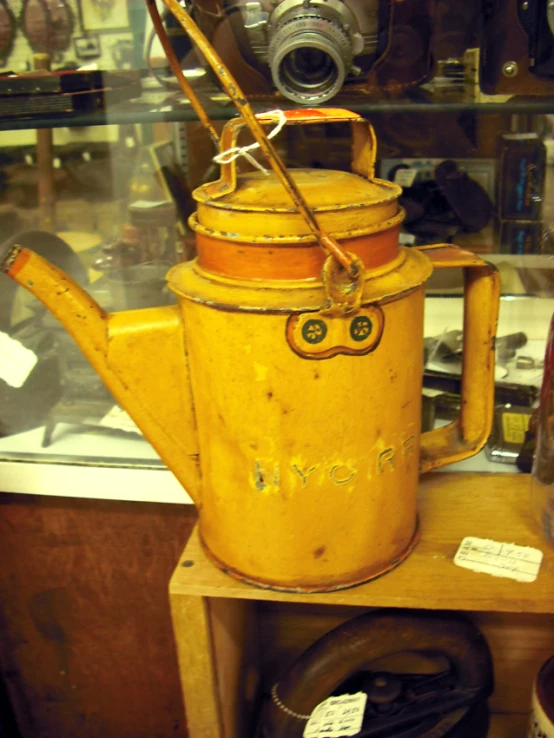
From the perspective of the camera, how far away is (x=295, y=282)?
0.56 m

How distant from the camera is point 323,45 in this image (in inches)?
28.6

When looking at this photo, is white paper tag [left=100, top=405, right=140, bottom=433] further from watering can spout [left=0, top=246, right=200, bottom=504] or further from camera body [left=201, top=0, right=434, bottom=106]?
camera body [left=201, top=0, right=434, bottom=106]

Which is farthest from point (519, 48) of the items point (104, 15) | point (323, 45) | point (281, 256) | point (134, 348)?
point (104, 15)

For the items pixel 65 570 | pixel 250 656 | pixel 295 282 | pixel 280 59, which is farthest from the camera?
pixel 65 570

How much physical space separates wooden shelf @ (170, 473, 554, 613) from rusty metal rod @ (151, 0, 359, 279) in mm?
317

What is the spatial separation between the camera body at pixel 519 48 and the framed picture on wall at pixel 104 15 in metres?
0.63

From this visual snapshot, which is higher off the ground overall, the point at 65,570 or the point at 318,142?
the point at 318,142

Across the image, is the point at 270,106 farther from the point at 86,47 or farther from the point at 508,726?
the point at 508,726

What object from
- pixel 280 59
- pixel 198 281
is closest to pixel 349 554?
pixel 198 281

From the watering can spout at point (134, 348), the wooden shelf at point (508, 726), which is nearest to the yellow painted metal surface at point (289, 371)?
the watering can spout at point (134, 348)

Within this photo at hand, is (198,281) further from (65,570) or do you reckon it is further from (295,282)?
(65,570)

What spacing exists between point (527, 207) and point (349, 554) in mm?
664

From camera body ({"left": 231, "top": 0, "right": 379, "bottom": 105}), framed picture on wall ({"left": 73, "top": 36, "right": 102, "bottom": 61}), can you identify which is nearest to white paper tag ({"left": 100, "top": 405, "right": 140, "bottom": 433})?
camera body ({"left": 231, "top": 0, "right": 379, "bottom": 105})

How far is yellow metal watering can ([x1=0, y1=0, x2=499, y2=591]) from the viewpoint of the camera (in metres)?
0.55
